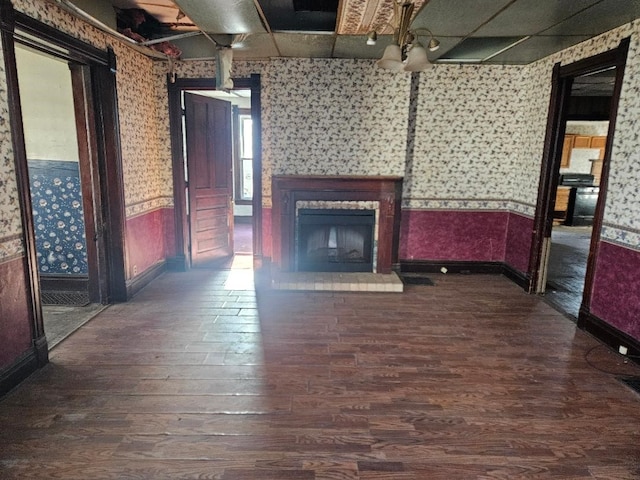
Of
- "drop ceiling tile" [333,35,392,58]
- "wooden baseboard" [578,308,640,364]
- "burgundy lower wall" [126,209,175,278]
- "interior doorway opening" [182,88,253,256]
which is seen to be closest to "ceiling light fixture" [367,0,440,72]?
"drop ceiling tile" [333,35,392,58]

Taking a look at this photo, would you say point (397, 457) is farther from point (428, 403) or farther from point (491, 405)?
point (491, 405)

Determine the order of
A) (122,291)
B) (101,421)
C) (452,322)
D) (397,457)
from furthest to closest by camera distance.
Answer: (122,291) → (452,322) → (101,421) → (397,457)

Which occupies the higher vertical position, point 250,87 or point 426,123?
point 250,87

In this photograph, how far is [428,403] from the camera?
99.5 inches

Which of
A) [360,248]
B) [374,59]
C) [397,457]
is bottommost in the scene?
[397,457]

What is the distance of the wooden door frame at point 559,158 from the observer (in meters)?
3.41

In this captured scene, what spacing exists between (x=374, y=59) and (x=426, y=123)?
0.97m

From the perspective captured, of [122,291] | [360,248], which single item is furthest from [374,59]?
[122,291]

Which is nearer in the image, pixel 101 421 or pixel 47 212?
pixel 101 421

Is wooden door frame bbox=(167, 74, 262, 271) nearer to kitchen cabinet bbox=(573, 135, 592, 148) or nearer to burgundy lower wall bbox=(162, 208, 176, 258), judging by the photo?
burgundy lower wall bbox=(162, 208, 176, 258)

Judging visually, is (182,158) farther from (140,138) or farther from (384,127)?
(384,127)

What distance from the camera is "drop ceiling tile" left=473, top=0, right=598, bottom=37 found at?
9.55 ft

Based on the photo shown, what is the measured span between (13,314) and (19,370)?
0.36 m

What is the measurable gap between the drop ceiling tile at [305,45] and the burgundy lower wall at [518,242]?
9.41 ft
